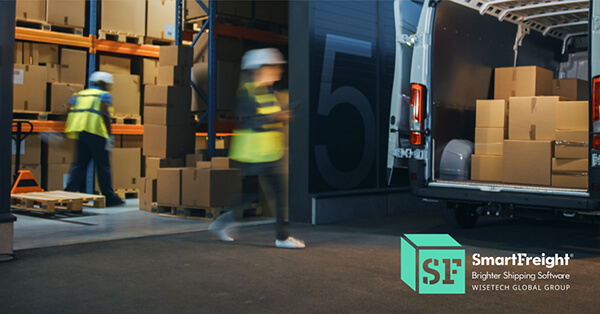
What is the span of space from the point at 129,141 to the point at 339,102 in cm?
500

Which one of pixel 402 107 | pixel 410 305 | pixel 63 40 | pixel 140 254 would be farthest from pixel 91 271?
pixel 63 40

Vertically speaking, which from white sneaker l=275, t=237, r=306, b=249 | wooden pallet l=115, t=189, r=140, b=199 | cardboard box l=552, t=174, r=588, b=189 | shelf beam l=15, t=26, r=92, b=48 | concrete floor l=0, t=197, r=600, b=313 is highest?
shelf beam l=15, t=26, r=92, b=48

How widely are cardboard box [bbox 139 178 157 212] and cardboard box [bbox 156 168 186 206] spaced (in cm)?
35

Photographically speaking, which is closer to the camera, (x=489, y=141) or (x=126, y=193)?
(x=489, y=141)

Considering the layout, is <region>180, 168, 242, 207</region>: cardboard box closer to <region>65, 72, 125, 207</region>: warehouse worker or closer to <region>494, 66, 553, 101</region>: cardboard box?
<region>65, 72, 125, 207</region>: warehouse worker

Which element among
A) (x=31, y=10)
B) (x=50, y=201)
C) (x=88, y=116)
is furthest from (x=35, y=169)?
(x=31, y=10)

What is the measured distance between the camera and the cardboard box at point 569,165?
640 centimetres

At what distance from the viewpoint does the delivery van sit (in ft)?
20.1

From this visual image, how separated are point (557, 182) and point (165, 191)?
503cm

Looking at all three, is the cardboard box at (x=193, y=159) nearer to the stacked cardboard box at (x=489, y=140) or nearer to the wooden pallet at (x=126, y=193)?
the wooden pallet at (x=126, y=193)

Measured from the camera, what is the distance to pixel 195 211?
8.49 meters

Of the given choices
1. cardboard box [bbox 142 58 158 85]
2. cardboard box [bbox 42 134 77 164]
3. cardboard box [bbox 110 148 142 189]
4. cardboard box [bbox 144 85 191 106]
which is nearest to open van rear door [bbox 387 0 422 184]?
cardboard box [bbox 144 85 191 106]

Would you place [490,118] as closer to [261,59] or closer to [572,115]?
[572,115]

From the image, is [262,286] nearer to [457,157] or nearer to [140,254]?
[140,254]
